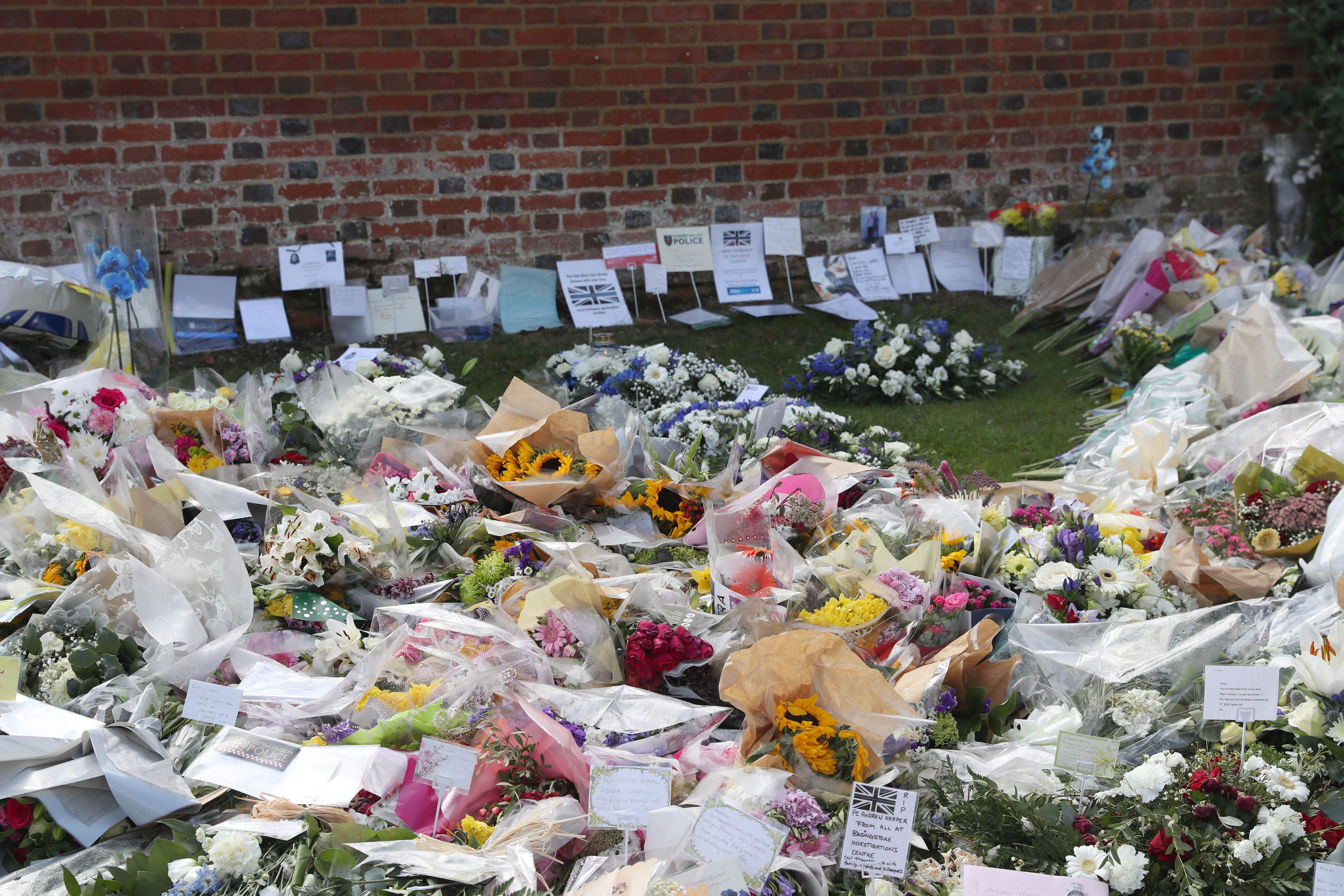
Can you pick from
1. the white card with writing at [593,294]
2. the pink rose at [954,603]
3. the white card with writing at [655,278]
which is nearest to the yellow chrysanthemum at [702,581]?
the pink rose at [954,603]

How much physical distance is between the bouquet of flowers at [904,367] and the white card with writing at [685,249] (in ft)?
2.42

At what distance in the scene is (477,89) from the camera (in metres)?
4.61

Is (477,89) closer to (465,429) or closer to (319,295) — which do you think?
(319,295)

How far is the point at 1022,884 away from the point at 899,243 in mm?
4207

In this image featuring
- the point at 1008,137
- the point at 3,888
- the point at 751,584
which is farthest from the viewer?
the point at 1008,137

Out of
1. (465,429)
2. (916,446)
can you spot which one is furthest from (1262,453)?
(465,429)

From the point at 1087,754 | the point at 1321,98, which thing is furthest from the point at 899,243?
the point at 1087,754

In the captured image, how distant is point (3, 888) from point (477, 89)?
3851mm

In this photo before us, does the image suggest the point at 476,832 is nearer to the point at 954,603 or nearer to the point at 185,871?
the point at 185,871

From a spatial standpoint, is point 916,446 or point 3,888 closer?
point 3,888

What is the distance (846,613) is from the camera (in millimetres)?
1961

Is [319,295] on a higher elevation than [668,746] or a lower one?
higher

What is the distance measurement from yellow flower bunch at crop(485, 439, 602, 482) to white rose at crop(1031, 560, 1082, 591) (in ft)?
3.55

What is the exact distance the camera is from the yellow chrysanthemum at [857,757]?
1.58 m
